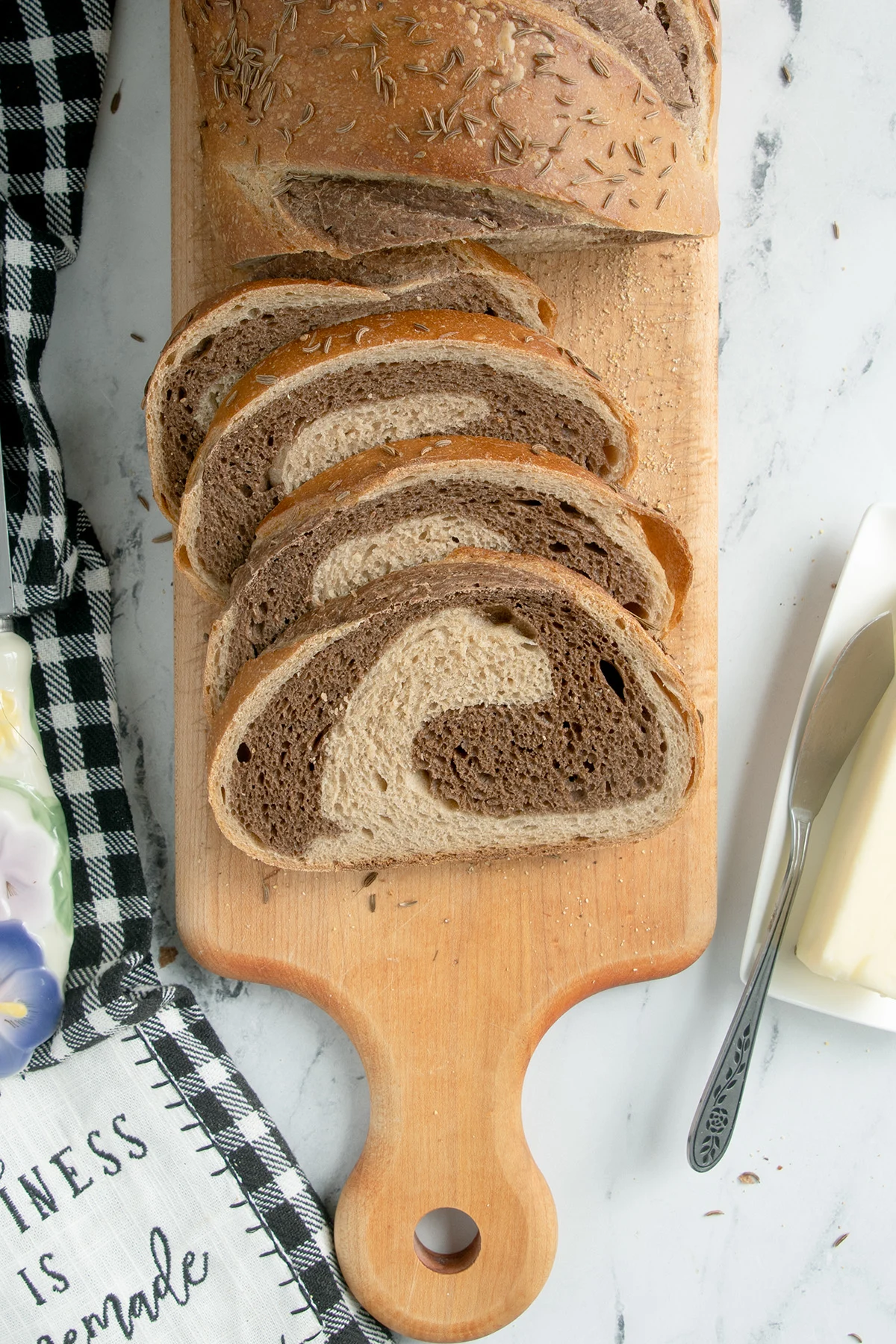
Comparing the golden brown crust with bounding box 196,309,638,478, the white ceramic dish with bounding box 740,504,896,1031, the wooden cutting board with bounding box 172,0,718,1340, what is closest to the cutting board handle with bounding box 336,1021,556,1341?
the wooden cutting board with bounding box 172,0,718,1340

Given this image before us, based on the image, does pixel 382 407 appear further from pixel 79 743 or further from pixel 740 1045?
pixel 740 1045

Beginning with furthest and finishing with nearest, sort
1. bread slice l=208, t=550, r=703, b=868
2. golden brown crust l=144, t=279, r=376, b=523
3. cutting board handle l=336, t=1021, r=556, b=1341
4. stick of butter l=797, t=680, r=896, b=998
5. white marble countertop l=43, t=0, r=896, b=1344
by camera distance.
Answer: white marble countertop l=43, t=0, r=896, b=1344
cutting board handle l=336, t=1021, r=556, b=1341
stick of butter l=797, t=680, r=896, b=998
bread slice l=208, t=550, r=703, b=868
golden brown crust l=144, t=279, r=376, b=523

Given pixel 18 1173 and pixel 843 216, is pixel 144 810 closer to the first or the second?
pixel 18 1173

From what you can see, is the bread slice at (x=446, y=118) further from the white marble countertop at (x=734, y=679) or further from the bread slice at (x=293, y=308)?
the white marble countertop at (x=734, y=679)

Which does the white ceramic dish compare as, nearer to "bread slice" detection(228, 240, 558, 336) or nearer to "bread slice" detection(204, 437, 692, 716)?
"bread slice" detection(204, 437, 692, 716)

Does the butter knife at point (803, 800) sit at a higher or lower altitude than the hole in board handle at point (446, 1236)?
higher

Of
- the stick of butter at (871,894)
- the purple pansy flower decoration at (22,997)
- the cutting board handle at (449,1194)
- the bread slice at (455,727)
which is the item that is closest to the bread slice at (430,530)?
the bread slice at (455,727)
